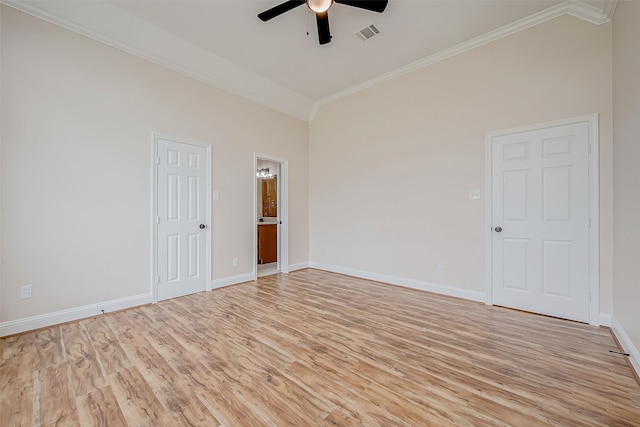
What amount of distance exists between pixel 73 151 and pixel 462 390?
14.1 feet

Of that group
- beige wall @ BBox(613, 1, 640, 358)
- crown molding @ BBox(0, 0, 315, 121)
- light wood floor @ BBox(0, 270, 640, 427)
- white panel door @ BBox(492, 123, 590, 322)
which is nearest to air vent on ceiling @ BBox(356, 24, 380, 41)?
crown molding @ BBox(0, 0, 315, 121)

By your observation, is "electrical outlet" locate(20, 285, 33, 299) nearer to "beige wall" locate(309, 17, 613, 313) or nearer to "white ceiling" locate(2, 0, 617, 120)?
"white ceiling" locate(2, 0, 617, 120)

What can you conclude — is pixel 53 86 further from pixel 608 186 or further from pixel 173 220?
pixel 608 186

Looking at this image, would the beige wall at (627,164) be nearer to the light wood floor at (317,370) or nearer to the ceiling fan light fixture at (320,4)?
the light wood floor at (317,370)

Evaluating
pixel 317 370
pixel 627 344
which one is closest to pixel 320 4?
pixel 317 370

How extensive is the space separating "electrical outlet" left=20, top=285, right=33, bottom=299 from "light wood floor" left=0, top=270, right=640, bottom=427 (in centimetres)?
38

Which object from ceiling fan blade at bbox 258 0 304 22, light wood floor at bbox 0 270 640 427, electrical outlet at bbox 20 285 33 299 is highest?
ceiling fan blade at bbox 258 0 304 22

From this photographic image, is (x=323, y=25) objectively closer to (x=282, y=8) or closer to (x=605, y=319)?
(x=282, y=8)

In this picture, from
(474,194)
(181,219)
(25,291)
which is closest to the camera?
(25,291)

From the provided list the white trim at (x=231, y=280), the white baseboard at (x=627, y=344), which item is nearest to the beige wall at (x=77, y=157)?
the white trim at (x=231, y=280)

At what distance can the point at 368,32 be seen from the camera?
10.8 ft

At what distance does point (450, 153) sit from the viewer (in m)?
3.69

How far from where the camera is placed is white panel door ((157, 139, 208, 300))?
354 centimetres

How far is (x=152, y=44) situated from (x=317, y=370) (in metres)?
4.21
